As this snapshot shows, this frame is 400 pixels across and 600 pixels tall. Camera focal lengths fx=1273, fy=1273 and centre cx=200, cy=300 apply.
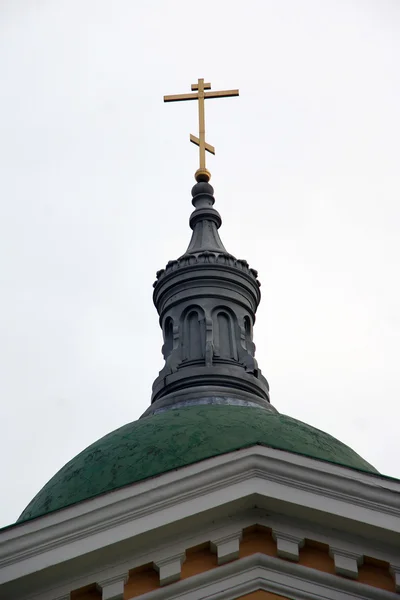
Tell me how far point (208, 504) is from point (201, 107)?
A: 11.3m

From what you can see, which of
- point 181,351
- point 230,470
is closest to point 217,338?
point 181,351

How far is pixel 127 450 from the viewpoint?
47.1 feet

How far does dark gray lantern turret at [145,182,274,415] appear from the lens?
55.5 ft

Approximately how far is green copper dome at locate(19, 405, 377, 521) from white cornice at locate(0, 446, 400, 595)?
2.97m

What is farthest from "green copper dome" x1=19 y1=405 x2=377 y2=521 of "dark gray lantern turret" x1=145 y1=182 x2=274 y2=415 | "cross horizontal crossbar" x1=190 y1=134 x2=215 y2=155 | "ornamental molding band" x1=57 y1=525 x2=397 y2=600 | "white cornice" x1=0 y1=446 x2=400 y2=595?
"cross horizontal crossbar" x1=190 y1=134 x2=215 y2=155

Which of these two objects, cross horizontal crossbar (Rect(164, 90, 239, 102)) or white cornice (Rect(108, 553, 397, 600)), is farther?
cross horizontal crossbar (Rect(164, 90, 239, 102))

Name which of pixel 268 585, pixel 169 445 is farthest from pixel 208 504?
pixel 169 445

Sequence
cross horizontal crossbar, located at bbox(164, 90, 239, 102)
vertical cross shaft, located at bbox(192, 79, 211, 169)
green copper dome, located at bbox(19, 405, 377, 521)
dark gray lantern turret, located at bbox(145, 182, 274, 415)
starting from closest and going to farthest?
green copper dome, located at bbox(19, 405, 377, 521) < dark gray lantern turret, located at bbox(145, 182, 274, 415) < vertical cross shaft, located at bbox(192, 79, 211, 169) < cross horizontal crossbar, located at bbox(164, 90, 239, 102)

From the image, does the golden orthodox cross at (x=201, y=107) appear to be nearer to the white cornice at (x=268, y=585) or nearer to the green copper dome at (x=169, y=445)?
the green copper dome at (x=169, y=445)

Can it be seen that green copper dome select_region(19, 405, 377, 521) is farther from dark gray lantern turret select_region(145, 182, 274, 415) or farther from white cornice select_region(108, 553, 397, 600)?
white cornice select_region(108, 553, 397, 600)

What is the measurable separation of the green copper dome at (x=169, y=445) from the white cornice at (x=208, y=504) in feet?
9.74

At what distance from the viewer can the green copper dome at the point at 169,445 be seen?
13789 mm

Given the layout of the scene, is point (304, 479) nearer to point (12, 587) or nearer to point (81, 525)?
point (81, 525)

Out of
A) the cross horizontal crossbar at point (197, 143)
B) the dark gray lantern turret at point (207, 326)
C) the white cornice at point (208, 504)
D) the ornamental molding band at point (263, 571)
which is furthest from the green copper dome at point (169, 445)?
the cross horizontal crossbar at point (197, 143)
